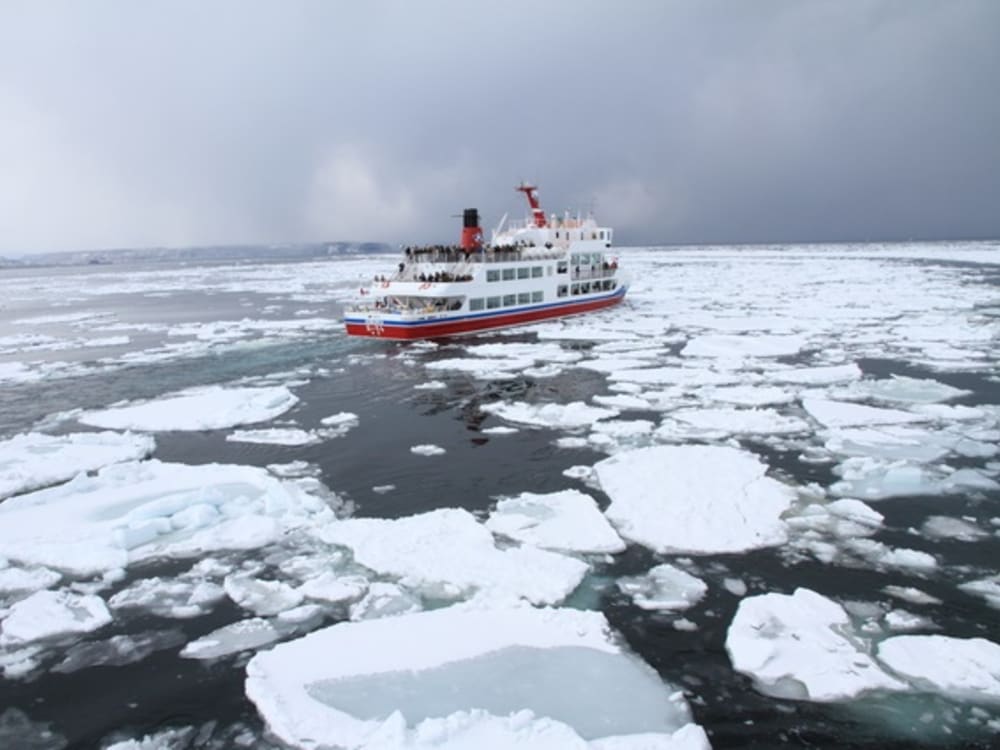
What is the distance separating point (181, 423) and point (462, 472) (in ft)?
24.8

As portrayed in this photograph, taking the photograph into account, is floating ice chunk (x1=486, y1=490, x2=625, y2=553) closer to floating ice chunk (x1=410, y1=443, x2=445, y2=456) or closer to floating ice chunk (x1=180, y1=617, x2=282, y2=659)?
floating ice chunk (x1=410, y1=443, x2=445, y2=456)

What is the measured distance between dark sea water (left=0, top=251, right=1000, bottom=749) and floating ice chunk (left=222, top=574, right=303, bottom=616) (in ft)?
0.71

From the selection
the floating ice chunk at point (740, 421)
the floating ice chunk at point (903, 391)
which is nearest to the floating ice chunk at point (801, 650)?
the floating ice chunk at point (740, 421)

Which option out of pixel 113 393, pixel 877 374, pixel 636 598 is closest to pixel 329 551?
pixel 636 598

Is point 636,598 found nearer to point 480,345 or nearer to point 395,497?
point 395,497

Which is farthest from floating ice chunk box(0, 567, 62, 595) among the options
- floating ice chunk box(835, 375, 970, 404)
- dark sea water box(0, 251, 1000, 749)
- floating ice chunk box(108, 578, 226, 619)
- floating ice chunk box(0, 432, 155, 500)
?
floating ice chunk box(835, 375, 970, 404)

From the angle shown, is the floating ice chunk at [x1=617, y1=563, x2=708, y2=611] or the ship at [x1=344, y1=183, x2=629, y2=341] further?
the ship at [x1=344, y1=183, x2=629, y2=341]

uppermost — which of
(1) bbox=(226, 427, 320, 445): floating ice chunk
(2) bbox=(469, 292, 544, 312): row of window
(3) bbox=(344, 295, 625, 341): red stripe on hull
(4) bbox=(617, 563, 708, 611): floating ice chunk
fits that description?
(2) bbox=(469, 292, 544, 312): row of window

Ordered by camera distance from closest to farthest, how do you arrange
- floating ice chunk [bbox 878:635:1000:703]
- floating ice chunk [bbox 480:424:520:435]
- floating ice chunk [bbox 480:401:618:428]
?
floating ice chunk [bbox 878:635:1000:703] → floating ice chunk [bbox 480:424:520:435] → floating ice chunk [bbox 480:401:618:428]

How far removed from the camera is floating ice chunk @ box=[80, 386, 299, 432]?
14500 millimetres

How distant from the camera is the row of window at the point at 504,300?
2836 centimetres

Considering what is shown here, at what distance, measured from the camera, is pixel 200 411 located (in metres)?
15.5

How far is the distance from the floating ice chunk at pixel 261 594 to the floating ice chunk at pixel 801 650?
474 centimetres

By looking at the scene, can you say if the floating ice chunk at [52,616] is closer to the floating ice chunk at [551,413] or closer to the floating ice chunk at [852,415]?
the floating ice chunk at [551,413]
